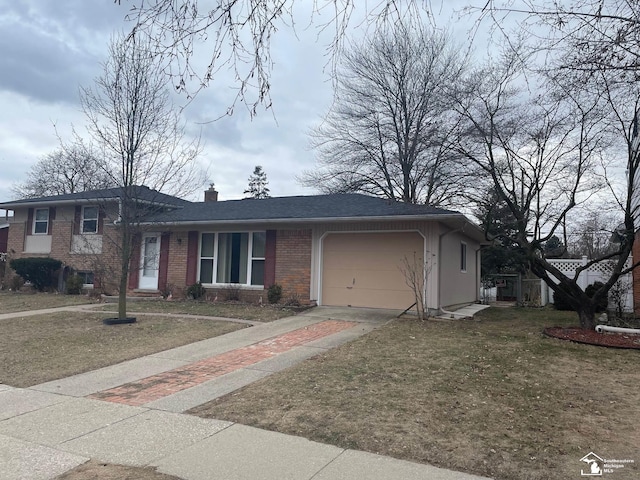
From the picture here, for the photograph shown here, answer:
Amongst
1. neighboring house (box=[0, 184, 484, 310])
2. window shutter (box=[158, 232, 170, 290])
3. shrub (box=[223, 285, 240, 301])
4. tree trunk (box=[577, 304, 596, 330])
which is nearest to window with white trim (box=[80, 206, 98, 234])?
neighboring house (box=[0, 184, 484, 310])

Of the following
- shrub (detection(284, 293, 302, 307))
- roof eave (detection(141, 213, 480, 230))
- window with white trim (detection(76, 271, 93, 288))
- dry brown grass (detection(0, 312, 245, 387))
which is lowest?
dry brown grass (detection(0, 312, 245, 387))

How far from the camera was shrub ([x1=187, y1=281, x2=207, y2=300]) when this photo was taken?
50.7 ft

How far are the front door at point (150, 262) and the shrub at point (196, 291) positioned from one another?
6.31 feet

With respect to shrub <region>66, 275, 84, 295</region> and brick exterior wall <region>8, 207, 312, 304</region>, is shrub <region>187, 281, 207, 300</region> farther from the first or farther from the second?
shrub <region>66, 275, 84, 295</region>

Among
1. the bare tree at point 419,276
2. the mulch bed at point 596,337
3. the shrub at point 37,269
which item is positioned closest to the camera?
the mulch bed at point 596,337

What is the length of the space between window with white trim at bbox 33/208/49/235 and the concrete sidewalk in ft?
50.0

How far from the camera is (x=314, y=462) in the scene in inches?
154

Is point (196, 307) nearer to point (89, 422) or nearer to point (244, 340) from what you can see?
point (244, 340)

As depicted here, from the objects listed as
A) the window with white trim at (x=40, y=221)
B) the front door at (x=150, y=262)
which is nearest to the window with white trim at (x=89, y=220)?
the window with white trim at (x=40, y=221)

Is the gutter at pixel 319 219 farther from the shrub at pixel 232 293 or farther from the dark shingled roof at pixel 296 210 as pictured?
the shrub at pixel 232 293

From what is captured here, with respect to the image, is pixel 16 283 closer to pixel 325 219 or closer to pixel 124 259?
pixel 124 259

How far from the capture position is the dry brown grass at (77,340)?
7422 millimetres

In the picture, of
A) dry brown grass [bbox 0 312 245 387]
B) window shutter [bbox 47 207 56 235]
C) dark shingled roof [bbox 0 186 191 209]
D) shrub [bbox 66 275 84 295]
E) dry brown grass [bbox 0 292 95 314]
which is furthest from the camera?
window shutter [bbox 47 207 56 235]

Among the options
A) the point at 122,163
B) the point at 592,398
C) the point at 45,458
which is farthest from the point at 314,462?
the point at 122,163
